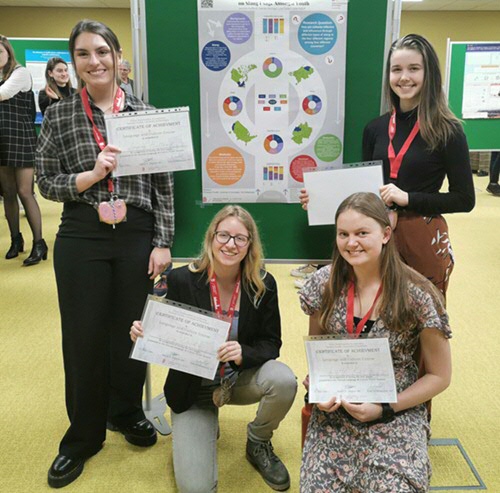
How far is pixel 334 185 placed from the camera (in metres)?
2.06

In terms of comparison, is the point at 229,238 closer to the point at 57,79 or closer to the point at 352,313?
the point at 352,313

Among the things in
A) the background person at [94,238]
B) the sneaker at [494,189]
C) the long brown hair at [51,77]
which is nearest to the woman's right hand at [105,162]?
the background person at [94,238]

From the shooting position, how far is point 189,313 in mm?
1793

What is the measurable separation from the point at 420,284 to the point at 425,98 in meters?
0.65

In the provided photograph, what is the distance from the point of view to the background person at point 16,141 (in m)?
4.29

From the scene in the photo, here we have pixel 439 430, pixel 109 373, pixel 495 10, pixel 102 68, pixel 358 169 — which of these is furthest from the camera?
pixel 495 10

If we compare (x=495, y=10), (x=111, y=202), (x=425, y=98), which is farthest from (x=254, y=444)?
(x=495, y=10)

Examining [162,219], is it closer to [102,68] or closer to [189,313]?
[189,313]

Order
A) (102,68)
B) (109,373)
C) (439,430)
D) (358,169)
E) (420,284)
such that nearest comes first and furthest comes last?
(420,284) < (102,68) < (358,169) < (109,373) < (439,430)

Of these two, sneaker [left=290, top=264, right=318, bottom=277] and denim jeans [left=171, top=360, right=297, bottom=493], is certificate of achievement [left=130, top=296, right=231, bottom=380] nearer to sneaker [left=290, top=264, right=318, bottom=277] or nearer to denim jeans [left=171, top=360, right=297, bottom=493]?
denim jeans [left=171, top=360, right=297, bottom=493]

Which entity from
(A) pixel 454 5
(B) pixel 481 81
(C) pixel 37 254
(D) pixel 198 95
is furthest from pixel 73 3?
(D) pixel 198 95

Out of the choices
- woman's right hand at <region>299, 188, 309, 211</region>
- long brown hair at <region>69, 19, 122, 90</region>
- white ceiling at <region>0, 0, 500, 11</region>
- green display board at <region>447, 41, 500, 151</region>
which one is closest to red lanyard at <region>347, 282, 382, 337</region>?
woman's right hand at <region>299, 188, 309, 211</region>

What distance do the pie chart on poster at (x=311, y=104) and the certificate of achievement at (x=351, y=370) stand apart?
96 centimetres

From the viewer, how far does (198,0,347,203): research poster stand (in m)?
2.11
